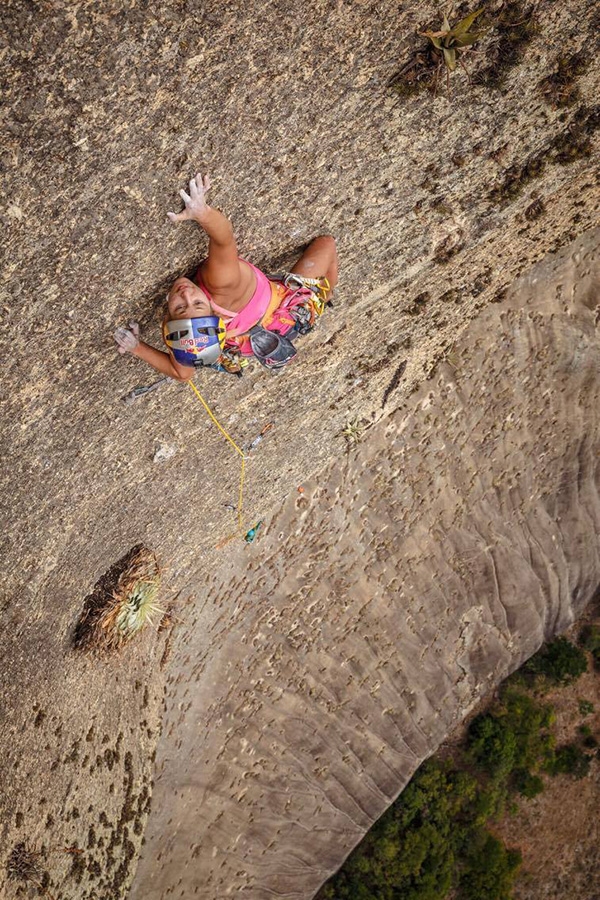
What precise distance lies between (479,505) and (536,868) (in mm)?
5426

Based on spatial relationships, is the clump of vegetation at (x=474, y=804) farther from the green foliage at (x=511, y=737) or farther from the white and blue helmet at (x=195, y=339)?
the white and blue helmet at (x=195, y=339)

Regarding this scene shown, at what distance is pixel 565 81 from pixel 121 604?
4.48 m

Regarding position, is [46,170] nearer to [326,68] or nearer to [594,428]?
[326,68]

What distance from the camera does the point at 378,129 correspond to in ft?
13.8

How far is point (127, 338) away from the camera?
389 centimetres

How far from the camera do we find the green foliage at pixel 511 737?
9.13 meters

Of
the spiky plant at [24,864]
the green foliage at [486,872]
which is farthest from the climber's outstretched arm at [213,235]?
the green foliage at [486,872]

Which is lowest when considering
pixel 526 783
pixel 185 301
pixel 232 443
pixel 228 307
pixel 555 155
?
pixel 526 783

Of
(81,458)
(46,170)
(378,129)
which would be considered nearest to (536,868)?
(81,458)

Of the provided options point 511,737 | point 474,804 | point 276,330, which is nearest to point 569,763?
point 511,737

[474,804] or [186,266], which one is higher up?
[186,266]

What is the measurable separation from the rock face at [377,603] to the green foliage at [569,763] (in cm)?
212

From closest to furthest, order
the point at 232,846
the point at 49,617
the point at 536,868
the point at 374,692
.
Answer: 1. the point at 49,617
2. the point at 232,846
3. the point at 374,692
4. the point at 536,868

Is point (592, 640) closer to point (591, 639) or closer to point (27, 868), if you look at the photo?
point (591, 639)
